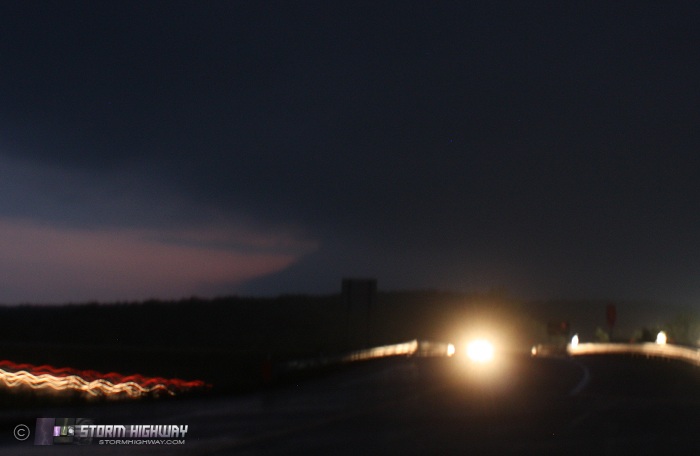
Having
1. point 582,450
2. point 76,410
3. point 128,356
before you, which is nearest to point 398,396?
point 76,410

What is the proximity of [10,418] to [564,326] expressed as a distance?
77.5 metres

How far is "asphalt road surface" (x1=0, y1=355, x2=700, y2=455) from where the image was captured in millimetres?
14031

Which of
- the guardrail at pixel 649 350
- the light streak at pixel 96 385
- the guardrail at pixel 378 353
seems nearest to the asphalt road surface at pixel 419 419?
the light streak at pixel 96 385

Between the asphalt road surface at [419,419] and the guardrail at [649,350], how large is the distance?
17.8 m

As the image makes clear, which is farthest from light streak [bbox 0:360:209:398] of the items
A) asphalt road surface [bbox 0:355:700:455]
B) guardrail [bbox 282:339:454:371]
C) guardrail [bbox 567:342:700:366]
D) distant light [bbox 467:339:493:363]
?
distant light [bbox 467:339:493:363]

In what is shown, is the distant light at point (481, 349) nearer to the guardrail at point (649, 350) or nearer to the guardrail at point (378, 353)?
the guardrail at point (378, 353)

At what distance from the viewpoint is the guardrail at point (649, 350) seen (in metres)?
47.9

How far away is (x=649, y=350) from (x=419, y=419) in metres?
43.7

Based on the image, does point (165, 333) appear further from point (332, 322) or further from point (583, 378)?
point (583, 378)

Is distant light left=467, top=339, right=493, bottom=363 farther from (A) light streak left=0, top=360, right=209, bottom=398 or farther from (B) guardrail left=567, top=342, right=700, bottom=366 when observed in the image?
(A) light streak left=0, top=360, right=209, bottom=398

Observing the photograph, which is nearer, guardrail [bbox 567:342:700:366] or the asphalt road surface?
the asphalt road surface

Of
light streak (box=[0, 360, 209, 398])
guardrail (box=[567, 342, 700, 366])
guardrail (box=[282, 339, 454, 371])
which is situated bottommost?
light streak (box=[0, 360, 209, 398])

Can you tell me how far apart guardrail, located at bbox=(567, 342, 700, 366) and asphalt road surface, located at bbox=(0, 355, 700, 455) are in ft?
→ 58.3

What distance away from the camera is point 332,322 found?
549 ft
